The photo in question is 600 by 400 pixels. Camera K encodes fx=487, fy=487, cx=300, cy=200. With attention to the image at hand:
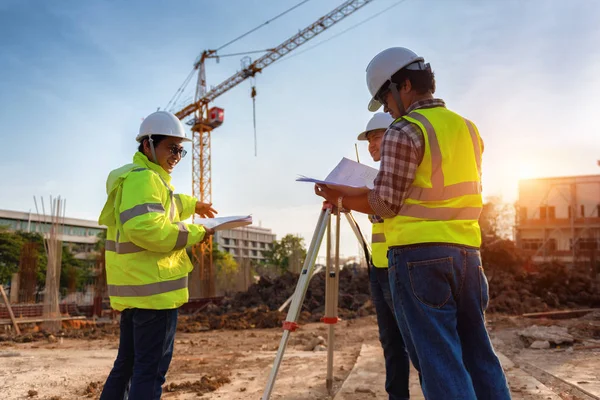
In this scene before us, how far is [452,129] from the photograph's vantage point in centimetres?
185

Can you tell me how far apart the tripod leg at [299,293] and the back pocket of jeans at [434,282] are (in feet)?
3.99

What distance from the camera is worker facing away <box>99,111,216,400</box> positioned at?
238 cm

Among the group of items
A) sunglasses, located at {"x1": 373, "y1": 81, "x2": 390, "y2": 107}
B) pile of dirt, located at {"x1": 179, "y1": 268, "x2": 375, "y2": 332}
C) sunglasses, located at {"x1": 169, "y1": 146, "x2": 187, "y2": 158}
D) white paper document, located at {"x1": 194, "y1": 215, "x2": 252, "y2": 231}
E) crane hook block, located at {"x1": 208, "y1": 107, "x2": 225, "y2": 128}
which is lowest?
pile of dirt, located at {"x1": 179, "y1": 268, "x2": 375, "y2": 332}

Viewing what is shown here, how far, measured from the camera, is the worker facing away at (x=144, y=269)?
7.80 feet

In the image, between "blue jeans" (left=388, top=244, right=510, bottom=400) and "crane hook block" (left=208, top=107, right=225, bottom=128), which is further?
"crane hook block" (left=208, top=107, right=225, bottom=128)

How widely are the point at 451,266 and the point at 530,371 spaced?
3.50 metres

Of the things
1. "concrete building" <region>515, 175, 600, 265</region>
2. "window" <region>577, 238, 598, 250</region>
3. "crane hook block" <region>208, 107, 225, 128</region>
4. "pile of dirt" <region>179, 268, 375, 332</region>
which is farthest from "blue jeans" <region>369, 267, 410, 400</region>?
"crane hook block" <region>208, 107, 225, 128</region>

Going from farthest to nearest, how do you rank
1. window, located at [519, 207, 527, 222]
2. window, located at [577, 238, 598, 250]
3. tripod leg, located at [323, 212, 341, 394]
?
window, located at [519, 207, 527, 222], window, located at [577, 238, 598, 250], tripod leg, located at [323, 212, 341, 394]

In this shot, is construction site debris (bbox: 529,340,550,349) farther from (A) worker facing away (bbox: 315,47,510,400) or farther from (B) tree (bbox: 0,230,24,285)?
(B) tree (bbox: 0,230,24,285)

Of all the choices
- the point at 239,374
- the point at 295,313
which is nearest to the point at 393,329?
the point at 295,313

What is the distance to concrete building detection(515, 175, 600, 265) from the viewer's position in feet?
87.0

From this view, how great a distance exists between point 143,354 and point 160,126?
1.26m

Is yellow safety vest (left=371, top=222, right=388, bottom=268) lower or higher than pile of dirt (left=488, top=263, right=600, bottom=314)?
higher

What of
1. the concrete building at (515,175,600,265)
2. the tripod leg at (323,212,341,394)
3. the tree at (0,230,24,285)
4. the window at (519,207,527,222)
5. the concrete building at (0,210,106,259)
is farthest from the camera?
the concrete building at (0,210,106,259)
